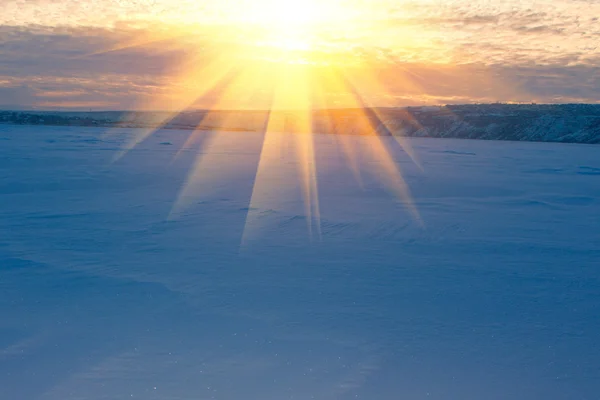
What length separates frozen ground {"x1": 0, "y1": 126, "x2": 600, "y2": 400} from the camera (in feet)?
7.70

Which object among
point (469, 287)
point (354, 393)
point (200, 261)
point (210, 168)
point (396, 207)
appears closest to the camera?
point (354, 393)

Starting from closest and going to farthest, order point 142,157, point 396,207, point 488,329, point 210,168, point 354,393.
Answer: point 354,393
point 488,329
point 396,207
point 210,168
point 142,157

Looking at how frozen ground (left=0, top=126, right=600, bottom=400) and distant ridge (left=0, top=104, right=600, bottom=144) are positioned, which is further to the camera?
distant ridge (left=0, top=104, right=600, bottom=144)

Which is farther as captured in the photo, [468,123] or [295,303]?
[468,123]

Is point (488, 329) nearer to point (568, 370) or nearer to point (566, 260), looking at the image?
point (568, 370)

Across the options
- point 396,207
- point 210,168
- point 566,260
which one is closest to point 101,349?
point 566,260

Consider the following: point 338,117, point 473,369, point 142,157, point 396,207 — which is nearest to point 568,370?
point 473,369

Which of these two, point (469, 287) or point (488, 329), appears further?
point (469, 287)

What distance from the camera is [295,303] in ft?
10.7

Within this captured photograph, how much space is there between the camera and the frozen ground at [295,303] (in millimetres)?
2346

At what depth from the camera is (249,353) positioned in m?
2.58

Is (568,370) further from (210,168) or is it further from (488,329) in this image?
(210,168)

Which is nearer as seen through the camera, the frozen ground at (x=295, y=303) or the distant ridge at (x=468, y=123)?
the frozen ground at (x=295, y=303)

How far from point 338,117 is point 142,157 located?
3968 cm
